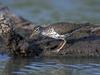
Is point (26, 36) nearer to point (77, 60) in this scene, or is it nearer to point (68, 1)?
point (77, 60)

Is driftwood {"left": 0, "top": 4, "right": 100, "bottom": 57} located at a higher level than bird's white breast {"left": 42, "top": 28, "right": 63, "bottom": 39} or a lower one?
lower

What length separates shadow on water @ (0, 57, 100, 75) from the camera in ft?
28.1

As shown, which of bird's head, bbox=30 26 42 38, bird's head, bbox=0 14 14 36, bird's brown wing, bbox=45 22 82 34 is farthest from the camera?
bird's head, bbox=30 26 42 38

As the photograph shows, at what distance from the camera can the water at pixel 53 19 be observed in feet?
28.6

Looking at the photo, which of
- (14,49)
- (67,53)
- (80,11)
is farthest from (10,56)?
(80,11)

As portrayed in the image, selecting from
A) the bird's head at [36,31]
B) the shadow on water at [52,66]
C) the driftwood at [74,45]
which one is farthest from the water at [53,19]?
the bird's head at [36,31]

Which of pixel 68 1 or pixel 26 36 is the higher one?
pixel 68 1

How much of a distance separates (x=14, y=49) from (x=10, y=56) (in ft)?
0.69

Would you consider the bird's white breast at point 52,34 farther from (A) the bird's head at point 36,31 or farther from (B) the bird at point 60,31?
(A) the bird's head at point 36,31

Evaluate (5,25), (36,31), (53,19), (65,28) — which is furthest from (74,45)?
(53,19)

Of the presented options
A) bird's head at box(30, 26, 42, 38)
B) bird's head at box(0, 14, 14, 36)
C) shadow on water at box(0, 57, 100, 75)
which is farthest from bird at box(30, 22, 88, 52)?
bird's head at box(0, 14, 14, 36)

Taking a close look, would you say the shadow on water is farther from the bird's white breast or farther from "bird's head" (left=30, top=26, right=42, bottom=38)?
"bird's head" (left=30, top=26, right=42, bottom=38)

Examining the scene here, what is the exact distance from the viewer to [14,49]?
9523mm

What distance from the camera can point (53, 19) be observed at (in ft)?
51.2
